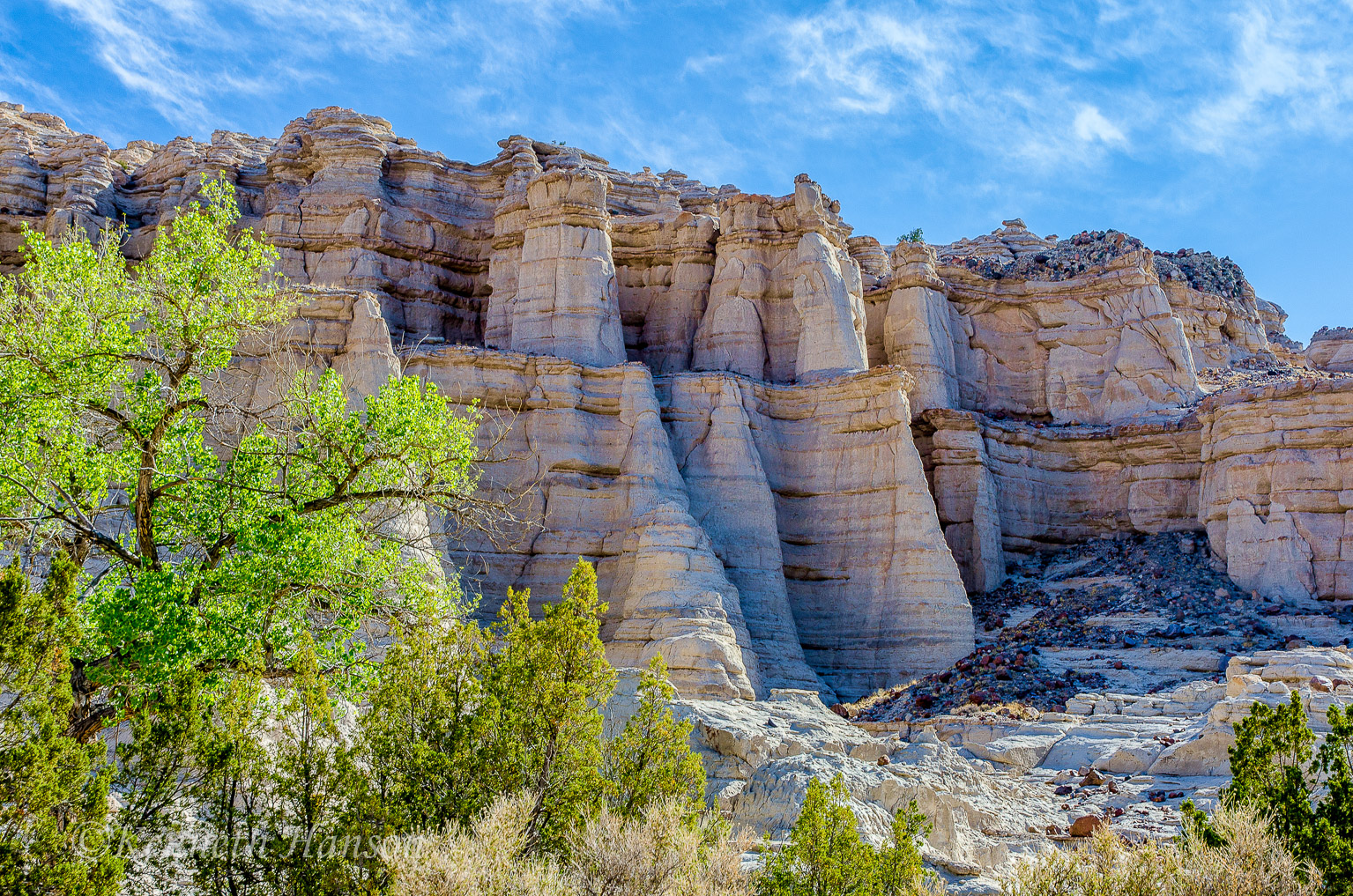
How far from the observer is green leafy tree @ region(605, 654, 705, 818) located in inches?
518

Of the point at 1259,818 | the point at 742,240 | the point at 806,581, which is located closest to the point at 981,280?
the point at 742,240

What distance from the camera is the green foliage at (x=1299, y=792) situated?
11.9 m

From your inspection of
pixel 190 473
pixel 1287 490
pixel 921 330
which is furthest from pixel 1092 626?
pixel 190 473

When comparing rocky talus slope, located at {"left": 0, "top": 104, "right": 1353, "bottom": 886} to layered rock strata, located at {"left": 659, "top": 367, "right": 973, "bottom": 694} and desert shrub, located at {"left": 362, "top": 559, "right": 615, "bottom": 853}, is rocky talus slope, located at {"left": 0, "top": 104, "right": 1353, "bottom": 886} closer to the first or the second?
layered rock strata, located at {"left": 659, "top": 367, "right": 973, "bottom": 694}

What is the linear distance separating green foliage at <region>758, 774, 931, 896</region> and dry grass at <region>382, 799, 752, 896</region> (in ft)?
1.67

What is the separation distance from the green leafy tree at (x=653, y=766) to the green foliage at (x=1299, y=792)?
5759 mm

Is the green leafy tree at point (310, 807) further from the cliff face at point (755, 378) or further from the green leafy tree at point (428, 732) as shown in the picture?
the cliff face at point (755, 378)

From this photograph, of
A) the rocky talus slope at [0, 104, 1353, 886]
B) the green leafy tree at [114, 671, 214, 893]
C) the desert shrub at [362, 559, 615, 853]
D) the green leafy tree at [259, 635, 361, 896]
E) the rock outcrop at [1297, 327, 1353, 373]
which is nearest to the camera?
the green leafy tree at [259, 635, 361, 896]

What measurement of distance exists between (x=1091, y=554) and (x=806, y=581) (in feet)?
39.7

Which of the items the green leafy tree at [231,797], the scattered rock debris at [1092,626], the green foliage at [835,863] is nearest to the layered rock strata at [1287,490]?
the scattered rock debris at [1092,626]

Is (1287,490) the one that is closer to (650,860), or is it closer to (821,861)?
(821,861)

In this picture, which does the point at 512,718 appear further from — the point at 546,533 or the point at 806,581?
the point at 806,581

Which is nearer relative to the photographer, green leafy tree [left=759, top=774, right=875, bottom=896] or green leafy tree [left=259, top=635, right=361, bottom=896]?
green leafy tree [left=259, top=635, right=361, bottom=896]

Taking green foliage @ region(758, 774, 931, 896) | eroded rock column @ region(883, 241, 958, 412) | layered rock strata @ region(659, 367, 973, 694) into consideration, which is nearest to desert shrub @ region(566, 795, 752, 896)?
green foliage @ region(758, 774, 931, 896)
